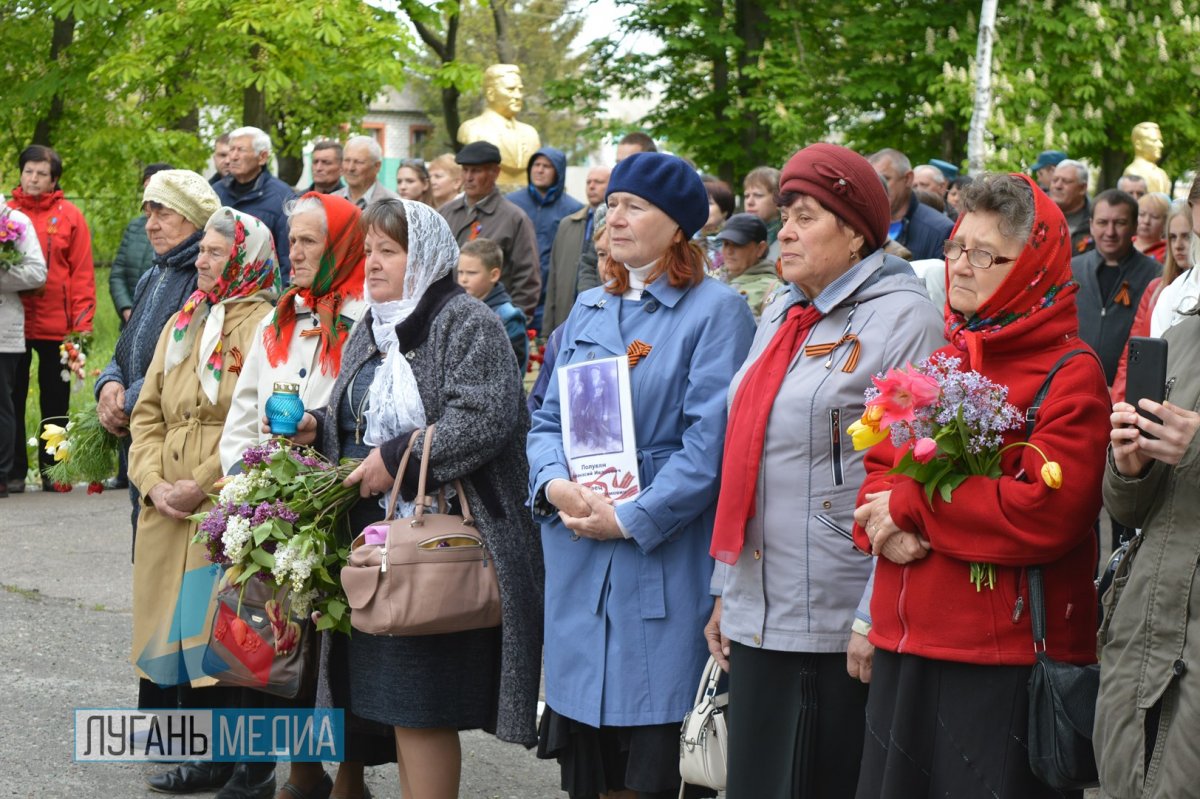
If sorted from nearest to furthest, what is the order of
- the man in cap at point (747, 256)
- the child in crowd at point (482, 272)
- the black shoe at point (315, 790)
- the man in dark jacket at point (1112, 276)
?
the black shoe at point (315, 790) < the man in cap at point (747, 256) < the child in crowd at point (482, 272) < the man in dark jacket at point (1112, 276)

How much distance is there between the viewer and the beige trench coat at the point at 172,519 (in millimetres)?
5492

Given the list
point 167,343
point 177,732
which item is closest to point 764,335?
point 167,343

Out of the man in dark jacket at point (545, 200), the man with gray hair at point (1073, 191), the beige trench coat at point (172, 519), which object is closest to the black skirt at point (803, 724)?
the beige trench coat at point (172, 519)

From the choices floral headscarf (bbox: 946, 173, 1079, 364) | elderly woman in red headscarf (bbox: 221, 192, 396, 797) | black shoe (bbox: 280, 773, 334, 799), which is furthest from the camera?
black shoe (bbox: 280, 773, 334, 799)

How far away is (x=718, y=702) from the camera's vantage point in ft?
13.4

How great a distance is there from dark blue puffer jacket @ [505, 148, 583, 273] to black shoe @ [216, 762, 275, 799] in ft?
21.1

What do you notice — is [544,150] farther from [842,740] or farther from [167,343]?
[842,740]

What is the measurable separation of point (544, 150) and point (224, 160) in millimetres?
2395

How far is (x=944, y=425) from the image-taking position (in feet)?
10.6

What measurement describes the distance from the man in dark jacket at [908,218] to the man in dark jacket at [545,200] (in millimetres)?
3480

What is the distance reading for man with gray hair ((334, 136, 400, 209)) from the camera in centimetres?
1026

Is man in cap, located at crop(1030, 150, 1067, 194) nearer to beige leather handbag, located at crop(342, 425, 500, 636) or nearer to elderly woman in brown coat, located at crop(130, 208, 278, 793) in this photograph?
elderly woman in brown coat, located at crop(130, 208, 278, 793)

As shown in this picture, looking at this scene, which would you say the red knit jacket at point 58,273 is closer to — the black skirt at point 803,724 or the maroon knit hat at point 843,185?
the maroon knit hat at point 843,185

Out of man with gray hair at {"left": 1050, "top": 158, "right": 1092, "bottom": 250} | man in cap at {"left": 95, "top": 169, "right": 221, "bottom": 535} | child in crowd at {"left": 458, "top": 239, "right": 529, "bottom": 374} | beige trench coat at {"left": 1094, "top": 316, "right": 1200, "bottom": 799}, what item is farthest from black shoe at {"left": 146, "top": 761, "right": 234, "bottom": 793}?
man with gray hair at {"left": 1050, "top": 158, "right": 1092, "bottom": 250}
